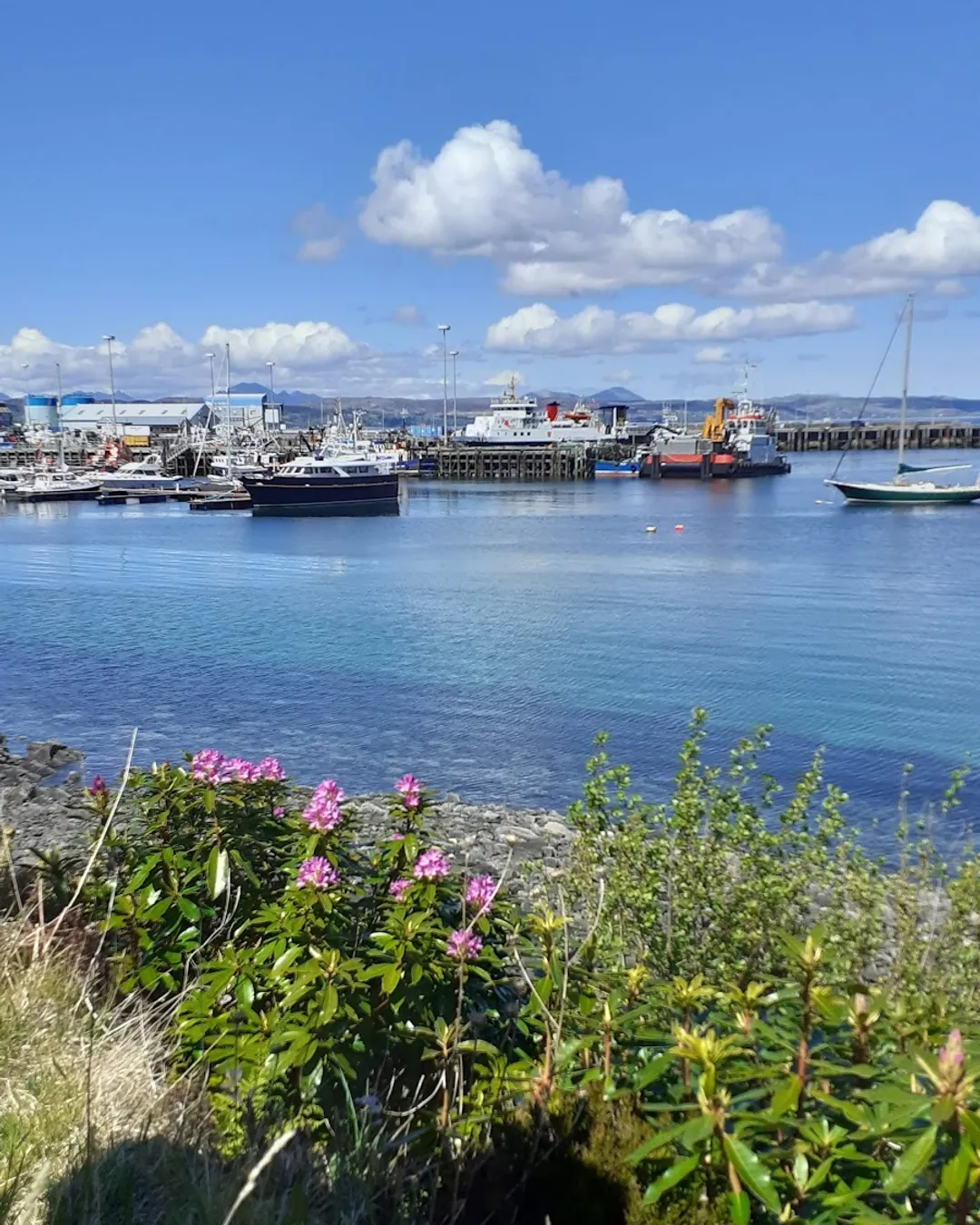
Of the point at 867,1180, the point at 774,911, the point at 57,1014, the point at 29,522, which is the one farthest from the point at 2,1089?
the point at 29,522

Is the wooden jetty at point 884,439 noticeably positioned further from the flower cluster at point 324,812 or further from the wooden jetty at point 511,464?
the flower cluster at point 324,812

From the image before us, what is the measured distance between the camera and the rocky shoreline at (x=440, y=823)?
8.34 m

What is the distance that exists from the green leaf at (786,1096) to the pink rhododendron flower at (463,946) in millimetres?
878

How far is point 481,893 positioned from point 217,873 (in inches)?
33.0

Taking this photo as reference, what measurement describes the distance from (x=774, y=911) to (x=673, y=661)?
12.7 m

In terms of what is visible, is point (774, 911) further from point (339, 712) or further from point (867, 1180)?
point (339, 712)

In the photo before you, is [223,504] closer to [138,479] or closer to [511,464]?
[138,479]

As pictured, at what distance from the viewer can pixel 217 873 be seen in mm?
3146

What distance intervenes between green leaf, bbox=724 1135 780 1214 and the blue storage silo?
4878 inches

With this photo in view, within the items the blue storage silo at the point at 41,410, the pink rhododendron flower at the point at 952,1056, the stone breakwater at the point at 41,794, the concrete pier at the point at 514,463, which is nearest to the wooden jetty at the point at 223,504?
the concrete pier at the point at 514,463

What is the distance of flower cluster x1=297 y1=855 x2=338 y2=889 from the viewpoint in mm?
2775

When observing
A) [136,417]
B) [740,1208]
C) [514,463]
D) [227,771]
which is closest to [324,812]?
[227,771]

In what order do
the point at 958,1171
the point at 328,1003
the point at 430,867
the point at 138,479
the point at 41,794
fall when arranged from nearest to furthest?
the point at 958,1171 → the point at 328,1003 → the point at 430,867 → the point at 41,794 → the point at 138,479

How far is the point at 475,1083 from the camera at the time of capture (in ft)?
8.70
